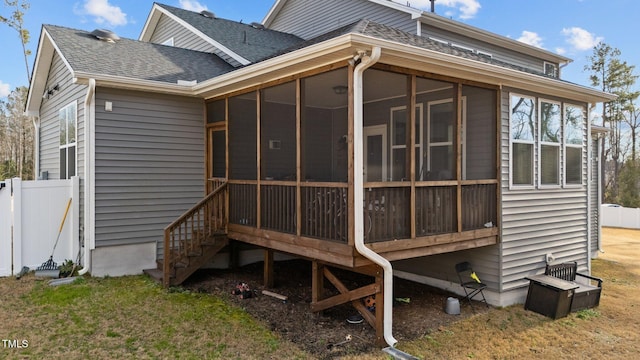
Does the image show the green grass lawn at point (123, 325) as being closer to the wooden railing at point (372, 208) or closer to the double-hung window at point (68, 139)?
the wooden railing at point (372, 208)

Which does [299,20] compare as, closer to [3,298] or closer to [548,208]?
[548,208]

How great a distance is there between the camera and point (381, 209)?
16.9 ft

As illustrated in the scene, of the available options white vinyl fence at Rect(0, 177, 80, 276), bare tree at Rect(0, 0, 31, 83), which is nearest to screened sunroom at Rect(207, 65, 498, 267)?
white vinyl fence at Rect(0, 177, 80, 276)

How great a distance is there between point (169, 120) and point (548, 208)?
6.93m

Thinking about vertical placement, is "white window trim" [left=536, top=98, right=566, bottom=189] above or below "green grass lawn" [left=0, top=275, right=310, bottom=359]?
Answer: above

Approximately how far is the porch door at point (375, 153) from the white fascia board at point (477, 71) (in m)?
3.55

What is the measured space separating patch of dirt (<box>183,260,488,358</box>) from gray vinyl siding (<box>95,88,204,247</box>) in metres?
1.42

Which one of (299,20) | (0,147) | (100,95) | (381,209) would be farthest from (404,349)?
(0,147)

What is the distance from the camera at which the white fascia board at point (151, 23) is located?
41.7 ft

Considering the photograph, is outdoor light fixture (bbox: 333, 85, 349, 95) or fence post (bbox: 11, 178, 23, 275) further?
outdoor light fixture (bbox: 333, 85, 349, 95)

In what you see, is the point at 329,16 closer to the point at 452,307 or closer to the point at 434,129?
the point at 434,129

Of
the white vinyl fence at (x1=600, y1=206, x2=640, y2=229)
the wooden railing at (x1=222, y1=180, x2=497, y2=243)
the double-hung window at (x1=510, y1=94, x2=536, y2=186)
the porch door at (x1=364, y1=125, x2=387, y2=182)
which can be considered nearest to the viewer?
the wooden railing at (x1=222, y1=180, x2=497, y2=243)

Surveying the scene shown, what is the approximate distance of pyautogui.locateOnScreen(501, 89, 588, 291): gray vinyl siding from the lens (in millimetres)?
6633

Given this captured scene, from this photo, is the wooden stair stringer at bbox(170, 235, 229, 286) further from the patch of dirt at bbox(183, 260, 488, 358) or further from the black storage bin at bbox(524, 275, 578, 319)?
the black storage bin at bbox(524, 275, 578, 319)
